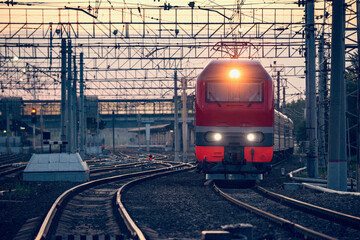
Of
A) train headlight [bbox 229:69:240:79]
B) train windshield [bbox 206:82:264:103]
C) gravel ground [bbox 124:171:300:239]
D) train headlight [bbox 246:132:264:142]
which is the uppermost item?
train headlight [bbox 229:69:240:79]

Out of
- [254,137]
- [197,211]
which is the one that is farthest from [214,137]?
[197,211]

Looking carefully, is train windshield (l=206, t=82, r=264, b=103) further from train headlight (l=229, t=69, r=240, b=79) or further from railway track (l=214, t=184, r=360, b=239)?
railway track (l=214, t=184, r=360, b=239)

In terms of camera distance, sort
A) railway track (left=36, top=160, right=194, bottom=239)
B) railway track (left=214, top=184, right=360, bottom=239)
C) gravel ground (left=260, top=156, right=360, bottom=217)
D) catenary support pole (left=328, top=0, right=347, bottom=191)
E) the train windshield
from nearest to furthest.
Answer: railway track (left=214, top=184, right=360, bottom=239)
railway track (left=36, top=160, right=194, bottom=239)
gravel ground (left=260, top=156, right=360, bottom=217)
the train windshield
catenary support pole (left=328, top=0, right=347, bottom=191)

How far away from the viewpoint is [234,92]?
600 inches

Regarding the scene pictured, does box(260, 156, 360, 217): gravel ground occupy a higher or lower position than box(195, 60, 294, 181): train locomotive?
lower

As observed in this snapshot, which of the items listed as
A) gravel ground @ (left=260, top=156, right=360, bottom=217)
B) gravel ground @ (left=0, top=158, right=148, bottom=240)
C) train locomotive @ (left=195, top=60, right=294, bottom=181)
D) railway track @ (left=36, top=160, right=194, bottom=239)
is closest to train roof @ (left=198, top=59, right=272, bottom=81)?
train locomotive @ (left=195, top=60, right=294, bottom=181)

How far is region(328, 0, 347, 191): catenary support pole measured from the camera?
16156mm

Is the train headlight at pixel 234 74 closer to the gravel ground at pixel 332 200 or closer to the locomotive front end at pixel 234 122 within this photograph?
the locomotive front end at pixel 234 122

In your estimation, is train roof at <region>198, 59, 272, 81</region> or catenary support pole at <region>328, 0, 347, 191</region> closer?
train roof at <region>198, 59, 272, 81</region>

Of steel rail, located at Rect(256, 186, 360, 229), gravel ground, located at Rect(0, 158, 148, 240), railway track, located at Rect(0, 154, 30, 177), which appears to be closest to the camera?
steel rail, located at Rect(256, 186, 360, 229)

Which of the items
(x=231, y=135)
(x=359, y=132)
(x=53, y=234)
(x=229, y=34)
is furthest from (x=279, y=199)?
(x=229, y=34)

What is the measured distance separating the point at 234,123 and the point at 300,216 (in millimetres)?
4153

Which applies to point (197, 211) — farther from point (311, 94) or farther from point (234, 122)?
point (311, 94)

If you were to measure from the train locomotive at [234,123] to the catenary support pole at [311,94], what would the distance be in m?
6.21
